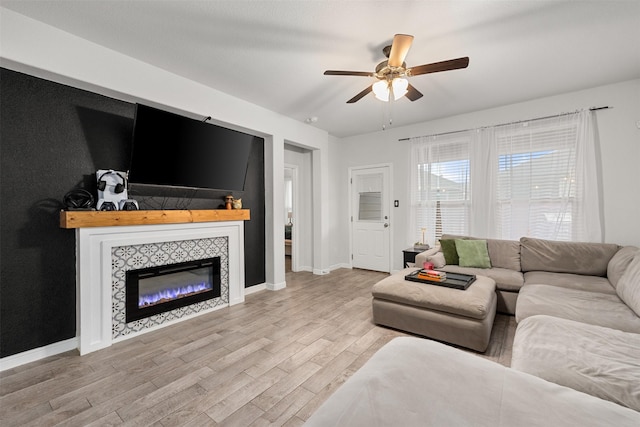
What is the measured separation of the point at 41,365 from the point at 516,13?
4794mm

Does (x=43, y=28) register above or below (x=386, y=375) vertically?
above

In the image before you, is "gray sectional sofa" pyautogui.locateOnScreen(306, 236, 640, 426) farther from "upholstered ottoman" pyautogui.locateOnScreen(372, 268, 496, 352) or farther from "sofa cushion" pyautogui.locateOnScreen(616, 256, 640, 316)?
"upholstered ottoman" pyautogui.locateOnScreen(372, 268, 496, 352)

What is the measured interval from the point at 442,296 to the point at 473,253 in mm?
1497

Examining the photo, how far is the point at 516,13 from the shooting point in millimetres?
2152

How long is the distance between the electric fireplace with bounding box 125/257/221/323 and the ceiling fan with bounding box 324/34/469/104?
8.71ft

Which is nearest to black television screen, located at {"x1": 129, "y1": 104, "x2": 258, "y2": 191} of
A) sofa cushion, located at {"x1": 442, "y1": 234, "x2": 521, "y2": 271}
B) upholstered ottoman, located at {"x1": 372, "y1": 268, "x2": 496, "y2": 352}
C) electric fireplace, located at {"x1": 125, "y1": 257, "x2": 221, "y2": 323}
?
electric fireplace, located at {"x1": 125, "y1": 257, "x2": 221, "y2": 323}

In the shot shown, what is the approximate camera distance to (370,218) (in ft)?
18.3

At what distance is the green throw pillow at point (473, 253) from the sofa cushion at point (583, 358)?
1897 millimetres

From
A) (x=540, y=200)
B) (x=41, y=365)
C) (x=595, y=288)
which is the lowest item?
(x=41, y=365)

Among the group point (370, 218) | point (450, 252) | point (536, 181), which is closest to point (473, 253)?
point (450, 252)

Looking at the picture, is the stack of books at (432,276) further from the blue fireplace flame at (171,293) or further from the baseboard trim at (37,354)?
the baseboard trim at (37,354)

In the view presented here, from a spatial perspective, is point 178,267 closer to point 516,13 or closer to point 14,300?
point 14,300

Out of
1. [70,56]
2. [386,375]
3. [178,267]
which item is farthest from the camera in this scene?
[178,267]

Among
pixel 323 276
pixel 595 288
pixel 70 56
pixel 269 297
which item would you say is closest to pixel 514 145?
pixel 595 288
